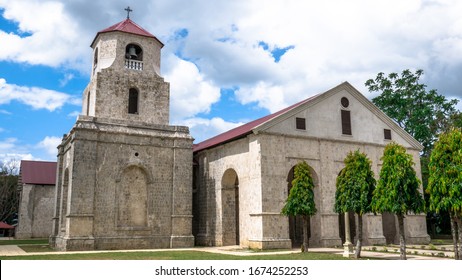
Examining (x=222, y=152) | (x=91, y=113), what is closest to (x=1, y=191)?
(x=91, y=113)

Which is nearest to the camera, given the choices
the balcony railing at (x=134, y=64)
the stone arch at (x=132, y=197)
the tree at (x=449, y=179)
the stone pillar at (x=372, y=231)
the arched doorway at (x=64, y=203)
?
the tree at (x=449, y=179)

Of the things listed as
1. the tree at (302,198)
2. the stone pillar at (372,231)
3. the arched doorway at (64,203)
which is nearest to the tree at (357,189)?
the tree at (302,198)

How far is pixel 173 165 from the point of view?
2667 cm

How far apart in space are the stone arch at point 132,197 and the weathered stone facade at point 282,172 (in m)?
5.36

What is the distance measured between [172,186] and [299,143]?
28.7 feet

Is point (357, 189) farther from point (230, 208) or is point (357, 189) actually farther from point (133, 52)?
point (133, 52)

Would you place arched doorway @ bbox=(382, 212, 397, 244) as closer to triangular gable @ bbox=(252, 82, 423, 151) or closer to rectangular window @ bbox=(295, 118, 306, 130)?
triangular gable @ bbox=(252, 82, 423, 151)

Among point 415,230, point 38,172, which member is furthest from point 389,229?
point 38,172

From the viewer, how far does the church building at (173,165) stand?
78.9 ft

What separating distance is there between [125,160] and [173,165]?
3144 millimetres

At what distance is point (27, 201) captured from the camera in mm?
45000

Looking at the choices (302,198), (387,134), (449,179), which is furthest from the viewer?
(387,134)

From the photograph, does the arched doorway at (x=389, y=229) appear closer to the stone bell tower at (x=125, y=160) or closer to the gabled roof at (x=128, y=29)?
the stone bell tower at (x=125, y=160)

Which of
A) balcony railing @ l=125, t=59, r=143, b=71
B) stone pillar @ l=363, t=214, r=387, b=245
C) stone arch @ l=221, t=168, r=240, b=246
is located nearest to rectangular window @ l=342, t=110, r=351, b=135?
stone pillar @ l=363, t=214, r=387, b=245
